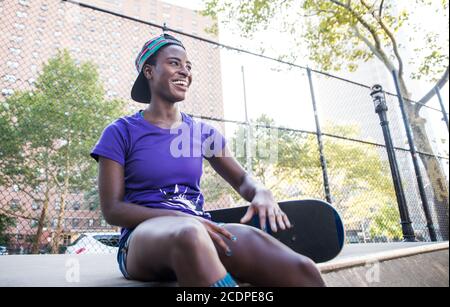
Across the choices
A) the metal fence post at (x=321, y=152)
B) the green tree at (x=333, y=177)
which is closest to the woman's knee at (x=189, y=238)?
the metal fence post at (x=321, y=152)

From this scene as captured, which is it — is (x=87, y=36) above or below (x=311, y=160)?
above

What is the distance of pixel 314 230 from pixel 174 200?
0.71m

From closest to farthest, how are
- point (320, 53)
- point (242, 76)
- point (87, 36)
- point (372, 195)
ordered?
point (242, 76)
point (320, 53)
point (372, 195)
point (87, 36)

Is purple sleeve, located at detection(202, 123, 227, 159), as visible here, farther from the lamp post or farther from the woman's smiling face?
the lamp post

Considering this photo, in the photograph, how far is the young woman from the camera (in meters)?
0.80

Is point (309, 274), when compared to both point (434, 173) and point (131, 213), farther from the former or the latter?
point (434, 173)

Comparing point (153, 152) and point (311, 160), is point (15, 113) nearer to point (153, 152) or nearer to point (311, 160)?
point (311, 160)

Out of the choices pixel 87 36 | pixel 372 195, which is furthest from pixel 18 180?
pixel 87 36

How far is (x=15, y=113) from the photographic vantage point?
12211 mm

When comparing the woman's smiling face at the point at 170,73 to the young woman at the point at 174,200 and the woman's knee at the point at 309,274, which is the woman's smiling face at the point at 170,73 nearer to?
the young woman at the point at 174,200

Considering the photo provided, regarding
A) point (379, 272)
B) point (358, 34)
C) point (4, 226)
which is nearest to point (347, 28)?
point (358, 34)

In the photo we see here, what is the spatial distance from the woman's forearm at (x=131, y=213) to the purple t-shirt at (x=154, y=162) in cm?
11

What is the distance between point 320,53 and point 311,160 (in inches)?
196

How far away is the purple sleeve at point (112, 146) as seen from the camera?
1170mm
